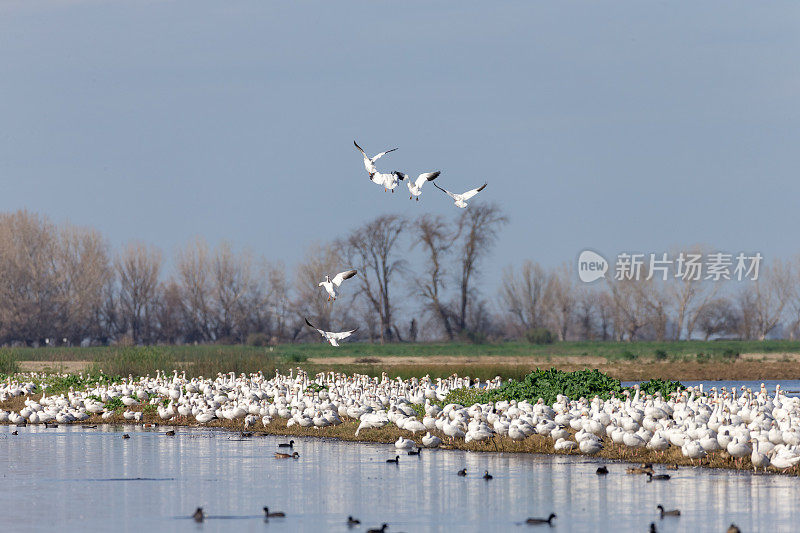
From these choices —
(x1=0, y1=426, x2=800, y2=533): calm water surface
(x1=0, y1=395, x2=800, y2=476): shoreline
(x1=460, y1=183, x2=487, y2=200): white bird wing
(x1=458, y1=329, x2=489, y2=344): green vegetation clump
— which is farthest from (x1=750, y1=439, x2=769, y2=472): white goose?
(x1=458, y1=329, x2=489, y2=344): green vegetation clump

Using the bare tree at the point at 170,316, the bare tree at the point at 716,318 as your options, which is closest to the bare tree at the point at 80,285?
the bare tree at the point at 170,316

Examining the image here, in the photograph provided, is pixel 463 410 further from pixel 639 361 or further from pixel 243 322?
pixel 243 322

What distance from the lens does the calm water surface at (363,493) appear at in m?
16.4

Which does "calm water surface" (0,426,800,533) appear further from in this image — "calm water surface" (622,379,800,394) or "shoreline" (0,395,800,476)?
"calm water surface" (622,379,800,394)

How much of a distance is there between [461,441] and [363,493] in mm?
7590

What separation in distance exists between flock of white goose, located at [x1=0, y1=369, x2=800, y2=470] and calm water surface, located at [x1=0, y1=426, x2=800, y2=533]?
645 mm

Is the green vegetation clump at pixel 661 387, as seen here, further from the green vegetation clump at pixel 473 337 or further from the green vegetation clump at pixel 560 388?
the green vegetation clump at pixel 473 337

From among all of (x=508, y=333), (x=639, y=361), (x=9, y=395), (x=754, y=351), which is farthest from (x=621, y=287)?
(x=9, y=395)

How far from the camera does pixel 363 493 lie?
63.3ft

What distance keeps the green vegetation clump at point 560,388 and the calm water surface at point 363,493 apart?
20.6 feet

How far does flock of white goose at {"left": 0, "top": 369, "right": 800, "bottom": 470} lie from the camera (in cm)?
2191

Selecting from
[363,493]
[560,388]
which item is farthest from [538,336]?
[363,493]

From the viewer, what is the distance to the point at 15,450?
27.6 m

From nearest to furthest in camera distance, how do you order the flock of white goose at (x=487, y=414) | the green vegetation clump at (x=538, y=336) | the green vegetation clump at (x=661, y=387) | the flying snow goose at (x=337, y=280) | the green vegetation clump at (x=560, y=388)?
the flock of white goose at (x=487, y=414)
the flying snow goose at (x=337, y=280)
the green vegetation clump at (x=560, y=388)
the green vegetation clump at (x=661, y=387)
the green vegetation clump at (x=538, y=336)
